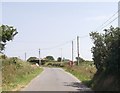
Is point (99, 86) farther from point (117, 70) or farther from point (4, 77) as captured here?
point (4, 77)

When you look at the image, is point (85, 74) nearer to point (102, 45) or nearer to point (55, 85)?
point (55, 85)

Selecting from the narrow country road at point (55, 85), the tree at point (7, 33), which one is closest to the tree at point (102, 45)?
the narrow country road at point (55, 85)

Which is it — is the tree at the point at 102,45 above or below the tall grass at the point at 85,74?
above

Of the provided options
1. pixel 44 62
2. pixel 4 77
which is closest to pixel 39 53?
pixel 44 62

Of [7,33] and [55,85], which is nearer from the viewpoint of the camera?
[55,85]

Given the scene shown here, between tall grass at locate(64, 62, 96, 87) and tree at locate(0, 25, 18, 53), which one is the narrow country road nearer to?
tall grass at locate(64, 62, 96, 87)

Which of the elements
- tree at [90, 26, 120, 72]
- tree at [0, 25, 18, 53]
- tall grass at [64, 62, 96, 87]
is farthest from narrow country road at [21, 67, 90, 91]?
tree at [0, 25, 18, 53]

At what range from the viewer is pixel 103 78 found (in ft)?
76.6

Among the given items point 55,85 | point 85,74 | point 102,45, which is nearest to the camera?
point 102,45

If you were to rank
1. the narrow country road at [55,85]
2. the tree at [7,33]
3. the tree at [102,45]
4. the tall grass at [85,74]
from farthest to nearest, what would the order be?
the tree at [7,33], the tall grass at [85,74], the narrow country road at [55,85], the tree at [102,45]

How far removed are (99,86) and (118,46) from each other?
4925mm

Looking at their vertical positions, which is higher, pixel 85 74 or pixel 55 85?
pixel 85 74

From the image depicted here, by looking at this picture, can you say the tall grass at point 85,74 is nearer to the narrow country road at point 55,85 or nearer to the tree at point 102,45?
the narrow country road at point 55,85

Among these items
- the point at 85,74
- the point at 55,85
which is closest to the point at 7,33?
the point at 85,74
